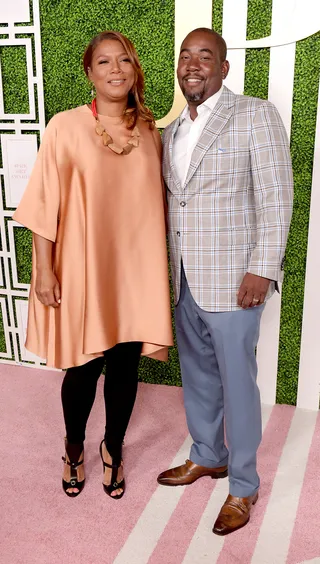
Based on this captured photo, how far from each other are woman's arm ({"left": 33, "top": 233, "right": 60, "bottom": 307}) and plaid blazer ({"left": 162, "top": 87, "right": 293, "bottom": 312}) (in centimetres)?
42

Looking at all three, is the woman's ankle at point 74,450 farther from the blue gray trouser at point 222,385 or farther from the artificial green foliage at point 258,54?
the artificial green foliage at point 258,54

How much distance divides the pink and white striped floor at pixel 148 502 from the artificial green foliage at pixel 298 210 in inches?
8.7

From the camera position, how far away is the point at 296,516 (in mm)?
1862

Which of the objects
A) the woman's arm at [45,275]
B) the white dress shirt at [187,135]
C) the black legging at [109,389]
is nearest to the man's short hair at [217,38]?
the white dress shirt at [187,135]

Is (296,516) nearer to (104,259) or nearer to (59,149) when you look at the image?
(104,259)

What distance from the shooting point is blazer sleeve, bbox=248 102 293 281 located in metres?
1.58

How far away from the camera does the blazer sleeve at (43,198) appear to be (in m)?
1.70

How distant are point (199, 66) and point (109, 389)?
43.4 inches

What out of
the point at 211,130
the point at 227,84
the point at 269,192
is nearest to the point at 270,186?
the point at 269,192

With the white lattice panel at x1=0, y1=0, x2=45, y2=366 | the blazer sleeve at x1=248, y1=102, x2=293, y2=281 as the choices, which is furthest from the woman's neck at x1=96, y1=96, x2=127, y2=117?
the white lattice panel at x1=0, y1=0, x2=45, y2=366

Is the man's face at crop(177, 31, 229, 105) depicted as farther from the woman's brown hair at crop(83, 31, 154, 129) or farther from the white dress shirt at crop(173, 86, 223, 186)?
the woman's brown hair at crop(83, 31, 154, 129)

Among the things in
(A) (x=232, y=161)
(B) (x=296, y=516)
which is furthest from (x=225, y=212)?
(B) (x=296, y=516)

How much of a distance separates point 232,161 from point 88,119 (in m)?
0.48

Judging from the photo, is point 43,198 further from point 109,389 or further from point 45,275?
point 109,389
